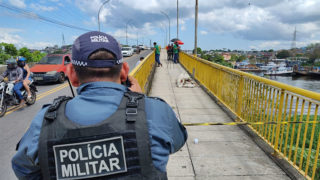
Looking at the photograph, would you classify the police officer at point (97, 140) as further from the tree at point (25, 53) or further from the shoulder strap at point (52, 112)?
the tree at point (25, 53)

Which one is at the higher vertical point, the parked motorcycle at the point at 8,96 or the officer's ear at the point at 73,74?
the officer's ear at the point at 73,74

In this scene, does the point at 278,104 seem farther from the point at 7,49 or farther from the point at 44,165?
the point at 7,49

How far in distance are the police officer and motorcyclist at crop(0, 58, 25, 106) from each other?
7.47 metres

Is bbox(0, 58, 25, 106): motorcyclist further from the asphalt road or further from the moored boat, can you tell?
the moored boat

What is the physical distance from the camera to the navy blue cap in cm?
120

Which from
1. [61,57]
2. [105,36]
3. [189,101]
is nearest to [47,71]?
[61,57]

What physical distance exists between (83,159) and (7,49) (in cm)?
5598

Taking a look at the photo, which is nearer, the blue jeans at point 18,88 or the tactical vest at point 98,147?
the tactical vest at point 98,147

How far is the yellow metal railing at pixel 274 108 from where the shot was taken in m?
2.93

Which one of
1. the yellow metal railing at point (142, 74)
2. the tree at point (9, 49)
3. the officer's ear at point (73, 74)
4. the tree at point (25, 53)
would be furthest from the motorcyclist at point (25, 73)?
the tree at point (9, 49)

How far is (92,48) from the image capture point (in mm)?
1194

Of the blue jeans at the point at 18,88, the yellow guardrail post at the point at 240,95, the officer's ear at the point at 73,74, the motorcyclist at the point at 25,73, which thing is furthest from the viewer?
the motorcyclist at the point at 25,73

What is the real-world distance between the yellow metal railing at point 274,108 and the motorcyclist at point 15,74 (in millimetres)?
6242

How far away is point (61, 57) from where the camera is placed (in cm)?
1418
